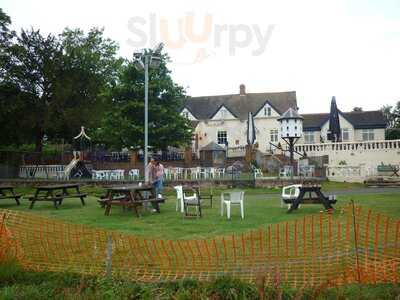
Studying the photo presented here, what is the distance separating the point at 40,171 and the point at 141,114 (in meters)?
8.41

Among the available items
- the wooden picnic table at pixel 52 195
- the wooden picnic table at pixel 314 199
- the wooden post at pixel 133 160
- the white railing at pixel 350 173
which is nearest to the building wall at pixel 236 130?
the wooden post at pixel 133 160

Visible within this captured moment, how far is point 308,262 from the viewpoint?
6180mm

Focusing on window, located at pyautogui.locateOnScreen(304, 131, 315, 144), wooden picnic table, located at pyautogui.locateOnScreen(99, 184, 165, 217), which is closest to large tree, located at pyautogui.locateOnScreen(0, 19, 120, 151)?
wooden picnic table, located at pyautogui.locateOnScreen(99, 184, 165, 217)

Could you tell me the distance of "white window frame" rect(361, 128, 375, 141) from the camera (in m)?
50.0

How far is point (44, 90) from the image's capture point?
118ft

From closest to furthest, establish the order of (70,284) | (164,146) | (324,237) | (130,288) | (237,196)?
(130,288)
(70,284)
(324,237)
(237,196)
(164,146)

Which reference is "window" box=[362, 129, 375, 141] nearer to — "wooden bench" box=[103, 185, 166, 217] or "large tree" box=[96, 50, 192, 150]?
"large tree" box=[96, 50, 192, 150]

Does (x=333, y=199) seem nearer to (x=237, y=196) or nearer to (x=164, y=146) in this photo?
(x=237, y=196)

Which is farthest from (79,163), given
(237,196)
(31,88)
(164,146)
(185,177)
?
(237,196)

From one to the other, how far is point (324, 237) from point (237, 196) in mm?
4188

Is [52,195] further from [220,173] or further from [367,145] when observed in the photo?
[367,145]

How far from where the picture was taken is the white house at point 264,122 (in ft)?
166

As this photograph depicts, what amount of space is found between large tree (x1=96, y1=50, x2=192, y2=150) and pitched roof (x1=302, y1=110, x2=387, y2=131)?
25178 millimetres

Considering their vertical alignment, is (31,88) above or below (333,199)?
above
